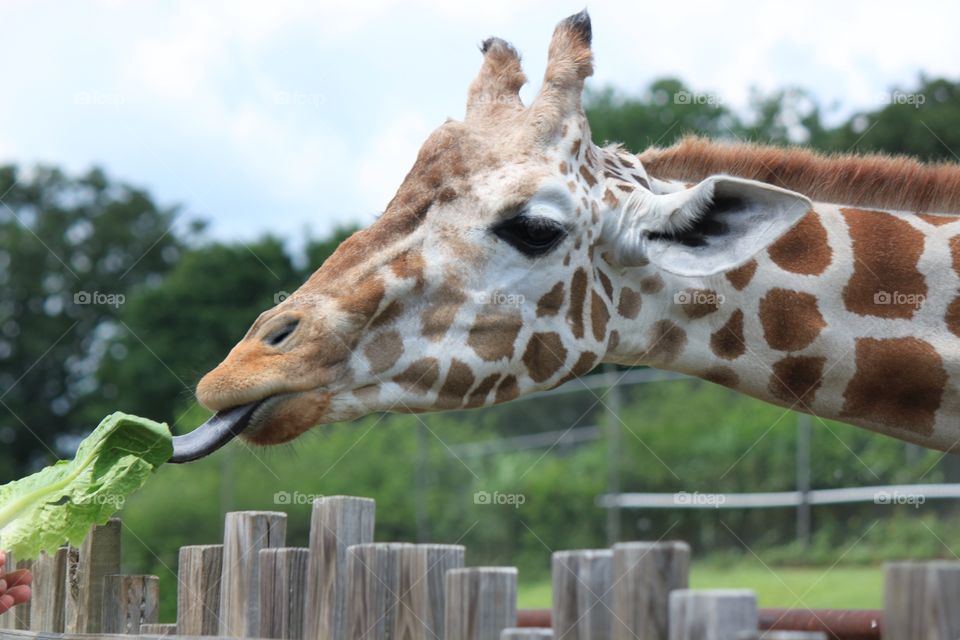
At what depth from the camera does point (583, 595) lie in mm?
2748

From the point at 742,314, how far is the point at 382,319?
1.35 metres

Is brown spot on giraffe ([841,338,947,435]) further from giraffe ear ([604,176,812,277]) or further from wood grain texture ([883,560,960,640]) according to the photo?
wood grain texture ([883,560,960,640])

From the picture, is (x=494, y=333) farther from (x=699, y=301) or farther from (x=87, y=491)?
(x=87, y=491)

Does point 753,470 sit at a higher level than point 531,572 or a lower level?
higher

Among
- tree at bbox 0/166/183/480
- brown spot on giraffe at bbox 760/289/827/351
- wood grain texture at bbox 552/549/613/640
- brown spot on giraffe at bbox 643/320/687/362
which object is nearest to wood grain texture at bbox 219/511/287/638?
wood grain texture at bbox 552/549/613/640

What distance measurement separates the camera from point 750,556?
14.9 m

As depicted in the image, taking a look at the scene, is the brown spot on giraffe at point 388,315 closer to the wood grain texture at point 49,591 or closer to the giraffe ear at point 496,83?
the giraffe ear at point 496,83

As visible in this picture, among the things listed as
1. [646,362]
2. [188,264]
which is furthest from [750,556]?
[188,264]

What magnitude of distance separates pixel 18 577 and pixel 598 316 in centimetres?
231

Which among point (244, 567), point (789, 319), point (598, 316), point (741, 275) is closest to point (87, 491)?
point (244, 567)

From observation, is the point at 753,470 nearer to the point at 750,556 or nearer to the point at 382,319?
the point at 750,556

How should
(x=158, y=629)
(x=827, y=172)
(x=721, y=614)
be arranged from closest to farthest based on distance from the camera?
1. (x=721, y=614)
2. (x=158, y=629)
3. (x=827, y=172)

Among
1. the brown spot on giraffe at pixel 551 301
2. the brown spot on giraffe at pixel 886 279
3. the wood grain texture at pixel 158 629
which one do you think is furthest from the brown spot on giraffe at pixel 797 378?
the wood grain texture at pixel 158 629

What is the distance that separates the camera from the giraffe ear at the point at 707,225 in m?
4.26
